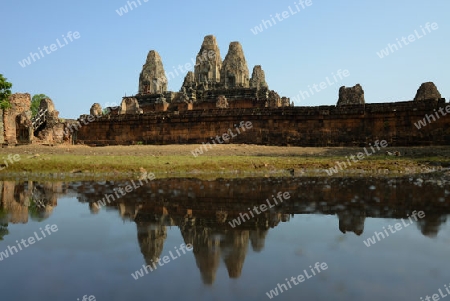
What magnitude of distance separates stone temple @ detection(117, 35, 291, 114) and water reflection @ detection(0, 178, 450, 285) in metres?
20.1

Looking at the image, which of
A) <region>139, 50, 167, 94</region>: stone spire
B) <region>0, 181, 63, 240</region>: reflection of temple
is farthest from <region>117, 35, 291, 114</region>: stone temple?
<region>0, 181, 63, 240</region>: reflection of temple

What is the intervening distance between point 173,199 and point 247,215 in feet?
7.15

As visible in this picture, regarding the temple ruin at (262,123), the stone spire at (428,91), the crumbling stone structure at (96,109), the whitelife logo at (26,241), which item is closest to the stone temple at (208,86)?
the temple ruin at (262,123)

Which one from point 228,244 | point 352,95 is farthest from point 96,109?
point 228,244

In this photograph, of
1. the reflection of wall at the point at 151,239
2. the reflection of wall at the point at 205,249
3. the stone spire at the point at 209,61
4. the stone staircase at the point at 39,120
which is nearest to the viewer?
the reflection of wall at the point at 205,249

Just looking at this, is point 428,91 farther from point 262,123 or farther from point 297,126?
point 262,123

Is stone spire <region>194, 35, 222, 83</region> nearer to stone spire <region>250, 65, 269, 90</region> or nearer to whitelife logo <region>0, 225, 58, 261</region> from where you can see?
stone spire <region>250, 65, 269, 90</region>

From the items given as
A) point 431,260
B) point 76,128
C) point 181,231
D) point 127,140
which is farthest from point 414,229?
point 76,128

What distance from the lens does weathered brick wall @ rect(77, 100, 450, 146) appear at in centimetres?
2030

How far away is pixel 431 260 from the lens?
450 centimetres

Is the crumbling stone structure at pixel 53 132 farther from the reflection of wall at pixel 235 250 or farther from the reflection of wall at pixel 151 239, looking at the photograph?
the reflection of wall at pixel 235 250

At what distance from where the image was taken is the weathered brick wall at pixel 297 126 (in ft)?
66.6

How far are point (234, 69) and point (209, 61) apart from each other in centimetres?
481

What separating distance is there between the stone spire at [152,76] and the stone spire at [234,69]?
13.3 meters
